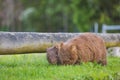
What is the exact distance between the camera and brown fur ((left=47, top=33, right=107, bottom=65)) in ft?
28.4

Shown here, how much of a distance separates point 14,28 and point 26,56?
83.5ft

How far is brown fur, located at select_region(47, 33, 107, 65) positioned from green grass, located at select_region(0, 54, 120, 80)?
17cm

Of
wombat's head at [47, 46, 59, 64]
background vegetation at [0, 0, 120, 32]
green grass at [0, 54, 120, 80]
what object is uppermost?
wombat's head at [47, 46, 59, 64]

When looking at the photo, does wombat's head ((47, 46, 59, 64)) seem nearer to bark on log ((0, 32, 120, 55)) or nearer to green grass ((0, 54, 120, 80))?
green grass ((0, 54, 120, 80))

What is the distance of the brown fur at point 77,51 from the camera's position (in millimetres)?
8656

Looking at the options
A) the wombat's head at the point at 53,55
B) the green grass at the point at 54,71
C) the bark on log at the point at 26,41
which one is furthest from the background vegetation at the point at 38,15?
the wombat's head at the point at 53,55

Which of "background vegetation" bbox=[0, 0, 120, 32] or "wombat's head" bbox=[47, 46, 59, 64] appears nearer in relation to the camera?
"wombat's head" bbox=[47, 46, 59, 64]

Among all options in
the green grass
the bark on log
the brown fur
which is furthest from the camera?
the bark on log

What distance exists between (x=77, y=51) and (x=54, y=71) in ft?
2.79

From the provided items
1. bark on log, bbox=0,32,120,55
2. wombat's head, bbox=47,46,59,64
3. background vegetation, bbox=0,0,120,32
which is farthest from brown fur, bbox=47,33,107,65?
background vegetation, bbox=0,0,120,32

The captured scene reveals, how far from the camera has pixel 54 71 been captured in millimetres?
7988

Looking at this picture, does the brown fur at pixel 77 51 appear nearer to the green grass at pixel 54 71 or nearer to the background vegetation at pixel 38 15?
the green grass at pixel 54 71

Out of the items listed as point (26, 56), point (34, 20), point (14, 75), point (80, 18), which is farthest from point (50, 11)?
point (14, 75)

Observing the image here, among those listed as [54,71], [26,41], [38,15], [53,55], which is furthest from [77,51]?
[38,15]
